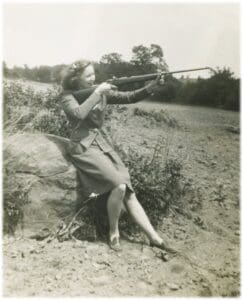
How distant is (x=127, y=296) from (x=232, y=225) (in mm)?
1591

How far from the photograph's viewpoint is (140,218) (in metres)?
3.97

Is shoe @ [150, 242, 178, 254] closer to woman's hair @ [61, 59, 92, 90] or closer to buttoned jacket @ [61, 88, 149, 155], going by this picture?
buttoned jacket @ [61, 88, 149, 155]

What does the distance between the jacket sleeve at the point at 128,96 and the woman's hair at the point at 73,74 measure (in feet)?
1.38

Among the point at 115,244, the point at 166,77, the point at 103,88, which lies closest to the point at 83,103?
the point at 103,88

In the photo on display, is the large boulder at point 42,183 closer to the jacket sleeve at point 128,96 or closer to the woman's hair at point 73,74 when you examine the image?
the woman's hair at point 73,74

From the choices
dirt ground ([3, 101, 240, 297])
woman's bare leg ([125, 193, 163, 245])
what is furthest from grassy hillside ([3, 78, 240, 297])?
woman's bare leg ([125, 193, 163, 245])

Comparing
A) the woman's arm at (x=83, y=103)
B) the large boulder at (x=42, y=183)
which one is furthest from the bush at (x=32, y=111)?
the woman's arm at (x=83, y=103)

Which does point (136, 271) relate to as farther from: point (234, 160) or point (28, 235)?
point (234, 160)

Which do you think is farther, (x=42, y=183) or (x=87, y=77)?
(x=87, y=77)

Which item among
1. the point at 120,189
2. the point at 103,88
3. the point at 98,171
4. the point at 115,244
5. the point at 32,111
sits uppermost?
the point at 103,88

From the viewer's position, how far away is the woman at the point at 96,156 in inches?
154

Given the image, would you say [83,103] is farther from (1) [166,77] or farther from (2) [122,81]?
(1) [166,77]

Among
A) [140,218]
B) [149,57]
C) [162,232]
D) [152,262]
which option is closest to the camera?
[152,262]

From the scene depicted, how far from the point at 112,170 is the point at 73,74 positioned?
1005 mm
